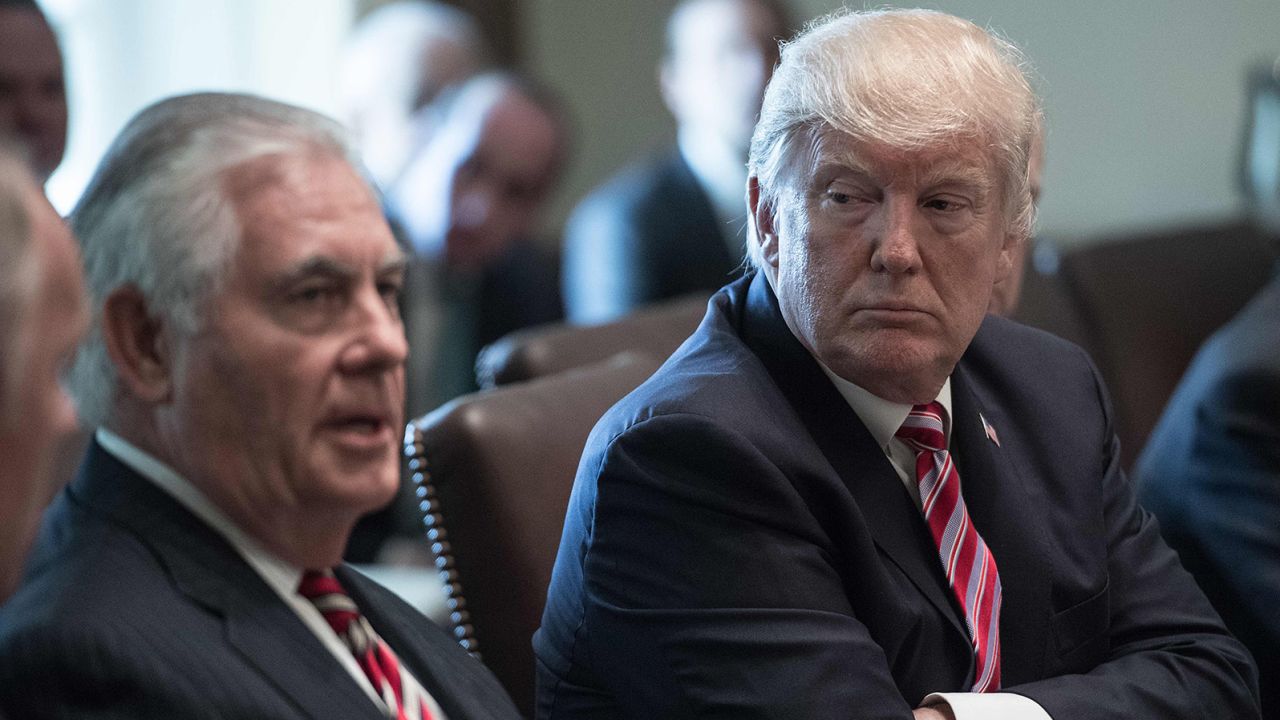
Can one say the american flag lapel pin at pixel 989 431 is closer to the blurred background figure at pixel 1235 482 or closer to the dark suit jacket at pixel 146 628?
the blurred background figure at pixel 1235 482

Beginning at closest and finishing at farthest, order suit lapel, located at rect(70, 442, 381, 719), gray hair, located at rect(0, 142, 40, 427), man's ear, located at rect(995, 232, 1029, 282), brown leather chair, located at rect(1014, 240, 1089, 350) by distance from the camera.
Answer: gray hair, located at rect(0, 142, 40, 427) < suit lapel, located at rect(70, 442, 381, 719) < man's ear, located at rect(995, 232, 1029, 282) < brown leather chair, located at rect(1014, 240, 1089, 350)

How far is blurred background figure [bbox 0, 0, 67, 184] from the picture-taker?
2232mm

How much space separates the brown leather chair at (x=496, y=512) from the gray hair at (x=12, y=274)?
90 cm

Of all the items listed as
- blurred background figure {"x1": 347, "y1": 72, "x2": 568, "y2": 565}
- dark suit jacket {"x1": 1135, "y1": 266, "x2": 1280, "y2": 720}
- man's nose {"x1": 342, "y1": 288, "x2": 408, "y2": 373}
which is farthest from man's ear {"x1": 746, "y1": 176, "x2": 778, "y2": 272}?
blurred background figure {"x1": 347, "y1": 72, "x2": 568, "y2": 565}

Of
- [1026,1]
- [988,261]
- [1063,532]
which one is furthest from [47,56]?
[1026,1]

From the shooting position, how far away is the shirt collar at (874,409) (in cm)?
162

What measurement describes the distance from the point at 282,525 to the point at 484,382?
3.33 ft

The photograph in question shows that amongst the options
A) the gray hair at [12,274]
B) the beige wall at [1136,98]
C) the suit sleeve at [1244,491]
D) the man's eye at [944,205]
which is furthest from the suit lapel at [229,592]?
the beige wall at [1136,98]

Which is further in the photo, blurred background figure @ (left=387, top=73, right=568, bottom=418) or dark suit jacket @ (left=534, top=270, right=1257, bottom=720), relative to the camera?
blurred background figure @ (left=387, top=73, right=568, bottom=418)

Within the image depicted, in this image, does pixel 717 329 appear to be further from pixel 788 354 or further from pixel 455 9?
pixel 455 9

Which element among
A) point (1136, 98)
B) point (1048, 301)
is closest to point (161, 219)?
point (1048, 301)

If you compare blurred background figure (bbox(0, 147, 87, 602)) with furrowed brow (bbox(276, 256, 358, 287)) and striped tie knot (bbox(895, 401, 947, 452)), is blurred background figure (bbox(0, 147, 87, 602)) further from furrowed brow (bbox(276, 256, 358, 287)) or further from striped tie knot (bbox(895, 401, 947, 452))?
striped tie knot (bbox(895, 401, 947, 452))

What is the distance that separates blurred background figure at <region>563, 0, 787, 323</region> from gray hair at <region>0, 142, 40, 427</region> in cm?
271

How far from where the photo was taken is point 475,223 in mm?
3680
